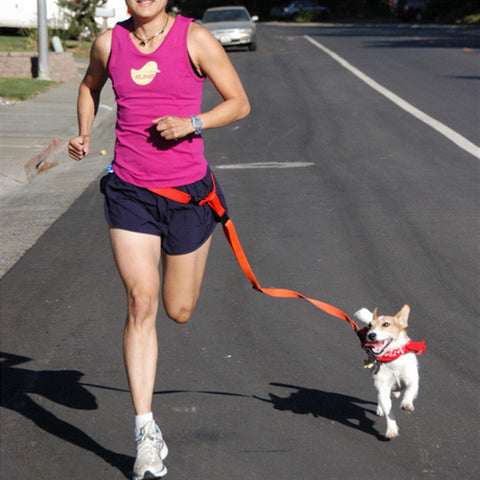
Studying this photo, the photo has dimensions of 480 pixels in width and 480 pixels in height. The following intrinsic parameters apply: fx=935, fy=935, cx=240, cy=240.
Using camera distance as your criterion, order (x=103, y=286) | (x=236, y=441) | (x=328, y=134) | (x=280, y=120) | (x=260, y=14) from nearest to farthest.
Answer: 1. (x=236, y=441)
2. (x=103, y=286)
3. (x=328, y=134)
4. (x=280, y=120)
5. (x=260, y=14)

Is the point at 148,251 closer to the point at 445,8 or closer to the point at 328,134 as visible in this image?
the point at 328,134

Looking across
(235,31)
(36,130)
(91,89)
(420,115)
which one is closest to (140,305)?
(91,89)

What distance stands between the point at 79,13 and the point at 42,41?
10037mm

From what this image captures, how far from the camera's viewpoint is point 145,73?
162 inches

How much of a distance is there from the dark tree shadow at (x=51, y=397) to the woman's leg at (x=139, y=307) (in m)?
0.36

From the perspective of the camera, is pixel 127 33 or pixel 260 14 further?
pixel 260 14

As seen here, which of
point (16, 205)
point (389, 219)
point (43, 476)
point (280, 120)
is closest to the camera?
point (43, 476)

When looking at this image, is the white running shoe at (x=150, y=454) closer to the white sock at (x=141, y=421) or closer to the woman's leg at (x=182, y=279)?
the white sock at (x=141, y=421)

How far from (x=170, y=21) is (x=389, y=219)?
201 inches

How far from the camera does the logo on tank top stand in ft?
13.5

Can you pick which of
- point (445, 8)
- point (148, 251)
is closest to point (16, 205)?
point (148, 251)

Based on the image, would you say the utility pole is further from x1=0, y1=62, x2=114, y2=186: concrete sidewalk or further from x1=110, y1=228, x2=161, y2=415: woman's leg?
x1=110, y1=228, x2=161, y2=415: woman's leg

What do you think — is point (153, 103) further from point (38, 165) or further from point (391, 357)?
point (38, 165)

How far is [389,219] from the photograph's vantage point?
898 cm
